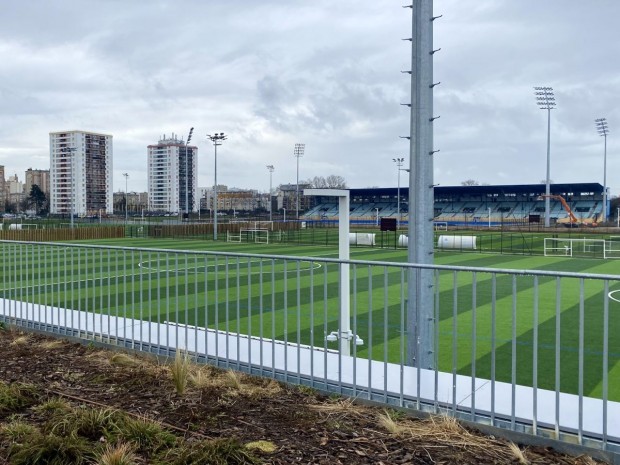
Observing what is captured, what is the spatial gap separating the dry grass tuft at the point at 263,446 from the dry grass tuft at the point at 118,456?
Result: 2.60 feet

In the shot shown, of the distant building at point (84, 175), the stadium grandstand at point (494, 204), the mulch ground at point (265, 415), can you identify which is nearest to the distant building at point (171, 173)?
the distant building at point (84, 175)

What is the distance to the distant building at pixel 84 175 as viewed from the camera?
152 m

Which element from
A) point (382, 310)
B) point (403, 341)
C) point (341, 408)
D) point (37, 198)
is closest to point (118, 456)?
point (341, 408)

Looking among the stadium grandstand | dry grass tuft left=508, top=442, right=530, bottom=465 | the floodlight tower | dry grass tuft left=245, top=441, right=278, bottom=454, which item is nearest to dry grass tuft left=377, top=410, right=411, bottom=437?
dry grass tuft left=508, top=442, right=530, bottom=465

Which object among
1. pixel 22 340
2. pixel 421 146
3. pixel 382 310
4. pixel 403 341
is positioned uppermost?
pixel 421 146

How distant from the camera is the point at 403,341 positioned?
5.43 m

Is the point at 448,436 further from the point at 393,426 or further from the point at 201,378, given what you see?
the point at 201,378

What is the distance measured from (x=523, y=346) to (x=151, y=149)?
163m

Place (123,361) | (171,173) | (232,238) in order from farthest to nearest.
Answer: (171,173) < (232,238) < (123,361)

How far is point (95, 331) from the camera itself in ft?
26.5

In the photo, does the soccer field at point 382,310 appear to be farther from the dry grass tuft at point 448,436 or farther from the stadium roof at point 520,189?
the stadium roof at point 520,189

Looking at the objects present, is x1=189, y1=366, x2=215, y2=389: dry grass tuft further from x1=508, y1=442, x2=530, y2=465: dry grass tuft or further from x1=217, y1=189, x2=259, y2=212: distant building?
x1=217, y1=189, x2=259, y2=212: distant building

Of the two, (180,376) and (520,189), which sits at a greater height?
(520,189)

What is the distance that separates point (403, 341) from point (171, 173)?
542ft
